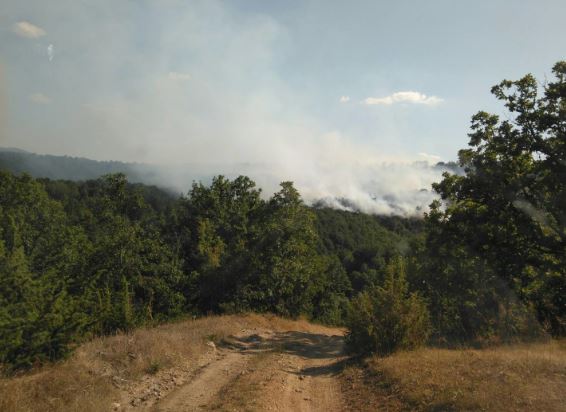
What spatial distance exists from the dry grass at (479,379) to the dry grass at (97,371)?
19.9 feet

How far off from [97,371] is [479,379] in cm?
871

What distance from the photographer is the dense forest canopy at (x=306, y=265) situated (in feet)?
40.9

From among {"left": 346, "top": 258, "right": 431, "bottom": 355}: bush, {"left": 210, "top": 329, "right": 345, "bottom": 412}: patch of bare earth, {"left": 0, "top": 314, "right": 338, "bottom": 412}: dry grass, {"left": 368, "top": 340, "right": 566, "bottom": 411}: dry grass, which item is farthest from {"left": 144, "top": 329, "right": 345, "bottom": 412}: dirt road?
{"left": 368, "top": 340, "right": 566, "bottom": 411}: dry grass

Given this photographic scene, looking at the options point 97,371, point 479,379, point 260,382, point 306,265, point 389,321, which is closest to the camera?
point 479,379

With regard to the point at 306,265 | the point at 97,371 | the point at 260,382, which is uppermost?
the point at 306,265

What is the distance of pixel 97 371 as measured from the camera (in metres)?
9.82

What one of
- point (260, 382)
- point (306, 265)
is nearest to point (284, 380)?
point (260, 382)

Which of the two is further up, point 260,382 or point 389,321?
point 389,321

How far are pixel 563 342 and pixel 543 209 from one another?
590cm

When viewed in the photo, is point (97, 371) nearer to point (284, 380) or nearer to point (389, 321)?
point (284, 380)

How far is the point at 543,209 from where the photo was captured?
16.0 m

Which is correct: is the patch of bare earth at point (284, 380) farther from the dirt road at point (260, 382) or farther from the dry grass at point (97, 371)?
the dry grass at point (97, 371)

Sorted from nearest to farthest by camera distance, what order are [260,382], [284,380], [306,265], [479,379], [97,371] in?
[479,379]
[97,371]
[260,382]
[284,380]
[306,265]

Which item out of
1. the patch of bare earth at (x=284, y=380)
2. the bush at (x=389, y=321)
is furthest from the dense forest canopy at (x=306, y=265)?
the patch of bare earth at (x=284, y=380)
